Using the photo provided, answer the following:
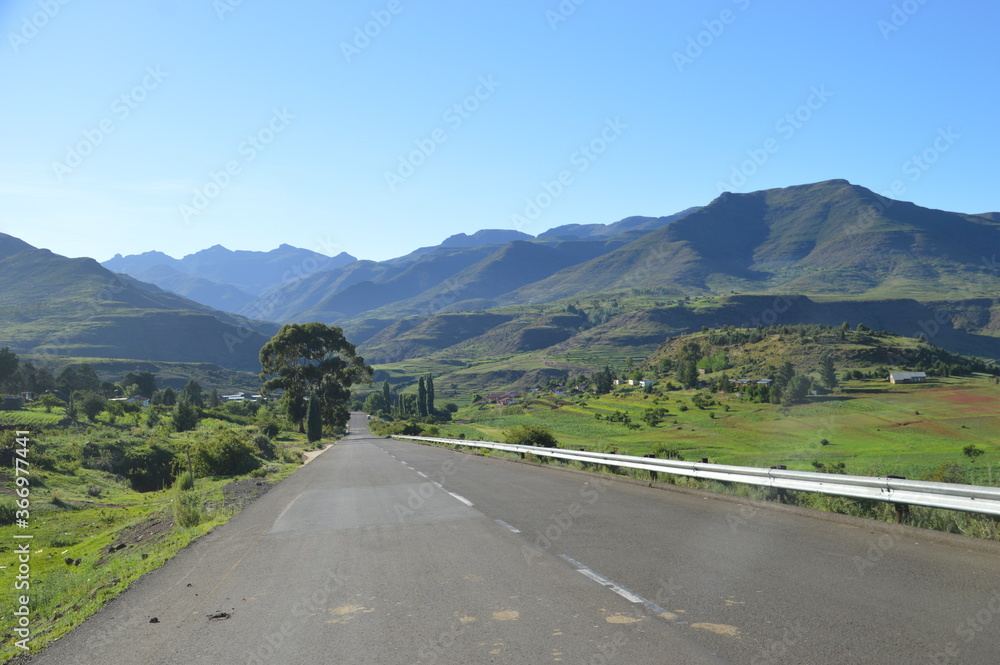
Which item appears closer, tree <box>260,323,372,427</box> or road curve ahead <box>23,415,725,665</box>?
road curve ahead <box>23,415,725,665</box>

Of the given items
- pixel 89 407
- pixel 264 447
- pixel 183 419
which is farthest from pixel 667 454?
pixel 89 407

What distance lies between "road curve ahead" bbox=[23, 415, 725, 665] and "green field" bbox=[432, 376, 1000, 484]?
29207 millimetres

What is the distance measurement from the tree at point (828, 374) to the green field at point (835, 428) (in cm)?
150

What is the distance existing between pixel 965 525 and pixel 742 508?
337cm

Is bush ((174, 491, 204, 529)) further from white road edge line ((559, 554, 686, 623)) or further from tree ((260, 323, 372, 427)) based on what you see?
tree ((260, 323, 372, 427))

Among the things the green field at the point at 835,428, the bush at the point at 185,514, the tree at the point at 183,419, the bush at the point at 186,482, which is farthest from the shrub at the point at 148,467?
the tree at the point at 183,419

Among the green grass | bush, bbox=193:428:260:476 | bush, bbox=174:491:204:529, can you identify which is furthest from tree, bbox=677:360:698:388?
bush, bbox=174:491:204:529

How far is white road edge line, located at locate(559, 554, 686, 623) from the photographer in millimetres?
5539

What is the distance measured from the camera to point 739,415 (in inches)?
2788

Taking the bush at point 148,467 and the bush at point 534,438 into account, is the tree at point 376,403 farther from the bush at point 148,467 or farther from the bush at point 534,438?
the bush at point 534,438

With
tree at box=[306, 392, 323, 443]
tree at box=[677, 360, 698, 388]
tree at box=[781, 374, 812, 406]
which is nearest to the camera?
tree at box=[306, 392, 323, 443]

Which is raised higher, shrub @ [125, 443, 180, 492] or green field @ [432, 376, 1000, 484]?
shrub @ [125, 443, 180, 492]
